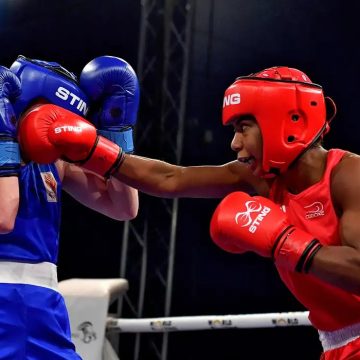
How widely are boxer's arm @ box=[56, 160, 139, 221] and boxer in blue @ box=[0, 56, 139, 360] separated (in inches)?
6.6

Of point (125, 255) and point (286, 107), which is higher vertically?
point (286, 107)

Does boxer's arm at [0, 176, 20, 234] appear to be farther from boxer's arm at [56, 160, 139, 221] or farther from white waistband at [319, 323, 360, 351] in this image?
white waistband at [319, 323, 360, 351]

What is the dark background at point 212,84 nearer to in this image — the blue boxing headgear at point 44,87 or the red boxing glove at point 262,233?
the blue boxing headgear at point 44,87

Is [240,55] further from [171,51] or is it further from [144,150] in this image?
[144,150]

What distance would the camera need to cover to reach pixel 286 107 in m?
1.88

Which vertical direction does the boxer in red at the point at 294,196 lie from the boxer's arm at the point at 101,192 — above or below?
above

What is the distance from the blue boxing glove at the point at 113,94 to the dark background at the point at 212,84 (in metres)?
2.65

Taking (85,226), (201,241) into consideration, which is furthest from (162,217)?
(85,226)

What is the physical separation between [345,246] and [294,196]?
27 cm

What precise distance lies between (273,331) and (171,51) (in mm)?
2170

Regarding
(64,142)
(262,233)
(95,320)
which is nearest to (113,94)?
(64,142)

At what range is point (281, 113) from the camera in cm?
187

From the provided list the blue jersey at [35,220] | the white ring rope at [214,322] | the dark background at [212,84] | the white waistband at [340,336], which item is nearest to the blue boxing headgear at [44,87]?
the blue jersey at [35,220]

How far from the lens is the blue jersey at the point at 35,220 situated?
199cm
